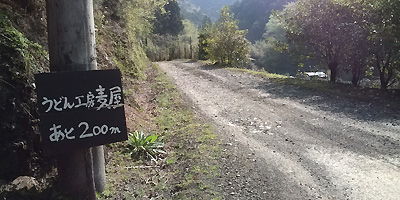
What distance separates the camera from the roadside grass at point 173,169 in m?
3.08

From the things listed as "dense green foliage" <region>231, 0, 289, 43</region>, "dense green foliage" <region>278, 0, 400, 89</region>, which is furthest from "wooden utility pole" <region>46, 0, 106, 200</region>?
"dense green foliage" <region>231, 0, 289, 43</region>

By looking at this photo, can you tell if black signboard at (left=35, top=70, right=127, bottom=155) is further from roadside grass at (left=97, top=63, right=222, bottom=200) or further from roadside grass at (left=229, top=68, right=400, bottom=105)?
roadside grass at (left=229, top=68, right=400, bottom=105)

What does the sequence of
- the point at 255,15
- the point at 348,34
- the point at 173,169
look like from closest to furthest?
the point at 173,169, the point at 348,34, the point at 255,15

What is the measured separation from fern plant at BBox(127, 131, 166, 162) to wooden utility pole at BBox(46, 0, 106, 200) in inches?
49.1

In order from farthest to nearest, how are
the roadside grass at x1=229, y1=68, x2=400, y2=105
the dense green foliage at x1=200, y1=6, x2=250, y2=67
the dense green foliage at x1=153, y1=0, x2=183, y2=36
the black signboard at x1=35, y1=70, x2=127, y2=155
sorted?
the dense green foliage at x1=153, y1=0, x2=183, y2=36 < the dense green foliage at x1=200, y1=6, x2=250, y2=67 < the roadside grass at x1=229, y1=68, x2=400, y2=105 < the black signboard at x1=35, y1=70, x2=127, y2=155

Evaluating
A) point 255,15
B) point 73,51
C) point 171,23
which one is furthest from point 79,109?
point 255,15

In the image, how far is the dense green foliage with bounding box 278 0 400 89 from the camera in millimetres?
6746

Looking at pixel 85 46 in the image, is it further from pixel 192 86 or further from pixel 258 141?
pixel 192 86

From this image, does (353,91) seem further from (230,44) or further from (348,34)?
(230,44)

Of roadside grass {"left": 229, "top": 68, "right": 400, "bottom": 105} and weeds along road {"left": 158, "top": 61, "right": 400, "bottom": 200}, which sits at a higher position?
A: roadside grass {"left": 229, "top": 68, "right": 400, "bottom": 105}

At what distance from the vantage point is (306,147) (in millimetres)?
4012

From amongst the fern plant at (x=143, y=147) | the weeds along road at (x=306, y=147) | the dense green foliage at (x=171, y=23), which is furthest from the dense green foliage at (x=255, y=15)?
the fern plant at (x=143, y=147)

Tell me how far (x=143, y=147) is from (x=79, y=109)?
1.77 metres

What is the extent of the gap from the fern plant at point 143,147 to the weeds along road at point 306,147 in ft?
3.41
